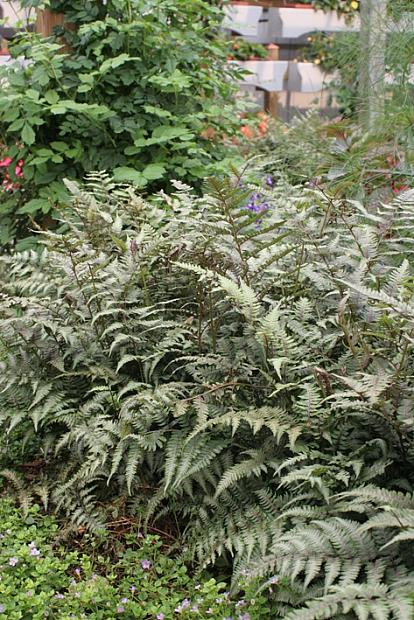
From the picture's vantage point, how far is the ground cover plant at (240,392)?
1.99 meters

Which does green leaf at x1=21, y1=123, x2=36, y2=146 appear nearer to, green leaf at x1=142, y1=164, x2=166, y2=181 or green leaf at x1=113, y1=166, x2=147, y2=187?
green leaf at x1=113, y1=166, x2=147, y2=187

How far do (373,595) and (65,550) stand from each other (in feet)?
3.62

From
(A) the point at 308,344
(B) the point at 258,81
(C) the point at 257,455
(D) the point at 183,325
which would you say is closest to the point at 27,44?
(D) the point at 183,325

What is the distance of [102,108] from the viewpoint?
4.04 metres

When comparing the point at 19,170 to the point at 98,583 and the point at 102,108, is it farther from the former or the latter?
the point at 98,583

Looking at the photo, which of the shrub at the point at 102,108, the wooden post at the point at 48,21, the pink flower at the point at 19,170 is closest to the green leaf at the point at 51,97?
the shrub at the point at 102,108

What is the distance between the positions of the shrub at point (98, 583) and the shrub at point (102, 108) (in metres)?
2.09

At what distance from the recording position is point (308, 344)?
2479 millimetres

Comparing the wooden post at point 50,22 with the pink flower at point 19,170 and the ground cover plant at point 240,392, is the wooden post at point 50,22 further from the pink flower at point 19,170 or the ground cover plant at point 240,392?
the ground cover plant at point 240,392

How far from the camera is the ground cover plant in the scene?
6.54 ft

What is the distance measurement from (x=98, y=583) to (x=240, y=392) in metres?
0.71

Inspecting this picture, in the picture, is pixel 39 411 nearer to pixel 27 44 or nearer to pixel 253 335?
pixel 253 335

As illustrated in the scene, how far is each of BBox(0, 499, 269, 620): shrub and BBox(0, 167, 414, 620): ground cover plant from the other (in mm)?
90

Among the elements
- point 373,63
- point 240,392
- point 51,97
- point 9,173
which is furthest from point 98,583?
point 373,63
